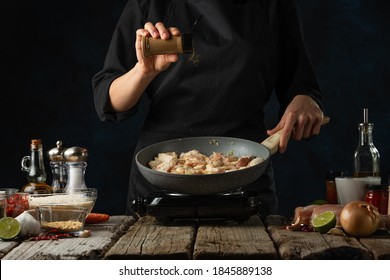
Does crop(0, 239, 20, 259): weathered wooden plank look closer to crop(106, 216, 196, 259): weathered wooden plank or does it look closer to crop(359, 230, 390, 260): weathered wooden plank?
crop(106, 216, 196, 259): weathered wooden plank

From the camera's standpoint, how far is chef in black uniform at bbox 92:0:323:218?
2.82 meters

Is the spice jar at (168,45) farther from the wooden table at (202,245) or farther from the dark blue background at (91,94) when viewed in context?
the dark blue background at (91,94)

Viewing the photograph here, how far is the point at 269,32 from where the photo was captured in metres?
2.88

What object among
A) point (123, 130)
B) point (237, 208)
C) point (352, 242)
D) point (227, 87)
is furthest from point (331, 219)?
point (123, 130)

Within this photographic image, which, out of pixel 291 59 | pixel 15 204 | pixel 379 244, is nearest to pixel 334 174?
pixel 291 59

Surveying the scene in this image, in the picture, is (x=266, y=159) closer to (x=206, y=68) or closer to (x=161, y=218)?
(x=161, y=218)

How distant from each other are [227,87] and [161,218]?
Result: 31.8 inches

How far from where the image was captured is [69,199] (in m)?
2.19

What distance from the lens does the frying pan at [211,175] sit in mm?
2098

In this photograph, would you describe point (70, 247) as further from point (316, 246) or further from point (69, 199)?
point (316, 246)

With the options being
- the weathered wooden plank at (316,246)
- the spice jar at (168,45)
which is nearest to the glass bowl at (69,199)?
the spice jar at (168,45)

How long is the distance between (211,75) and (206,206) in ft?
2.67

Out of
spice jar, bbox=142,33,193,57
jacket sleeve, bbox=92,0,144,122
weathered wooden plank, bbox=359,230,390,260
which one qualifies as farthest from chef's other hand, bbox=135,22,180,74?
weathered wooden plank, bbox=359,230,390,260

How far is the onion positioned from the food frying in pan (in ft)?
1.08
